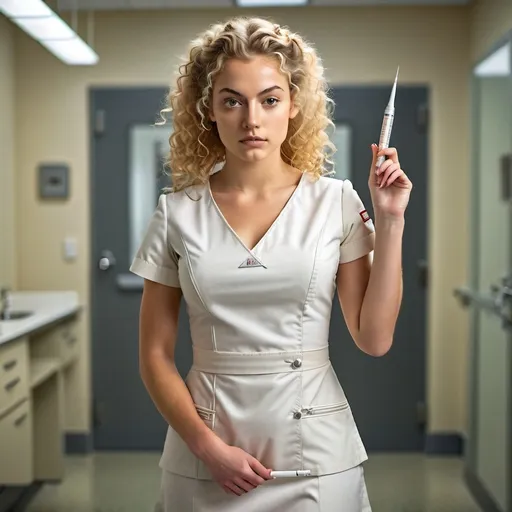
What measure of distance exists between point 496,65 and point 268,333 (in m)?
1.55

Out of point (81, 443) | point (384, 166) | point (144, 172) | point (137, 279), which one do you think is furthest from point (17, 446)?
point (384, 166)

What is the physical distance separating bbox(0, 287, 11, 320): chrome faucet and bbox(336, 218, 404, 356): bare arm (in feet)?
4.18

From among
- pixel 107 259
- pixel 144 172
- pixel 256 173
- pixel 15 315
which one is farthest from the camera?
pixel 107 259

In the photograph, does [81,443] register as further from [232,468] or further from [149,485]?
[232,468]

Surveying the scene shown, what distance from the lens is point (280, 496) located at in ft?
3.49

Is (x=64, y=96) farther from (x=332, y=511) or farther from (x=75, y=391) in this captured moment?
(x=332, y=511)

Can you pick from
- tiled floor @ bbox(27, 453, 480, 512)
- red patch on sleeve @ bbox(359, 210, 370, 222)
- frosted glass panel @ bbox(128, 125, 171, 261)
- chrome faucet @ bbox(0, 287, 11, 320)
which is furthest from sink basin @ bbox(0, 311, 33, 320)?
red patch on sleeve @ bbox(359, 210, 370, 222)

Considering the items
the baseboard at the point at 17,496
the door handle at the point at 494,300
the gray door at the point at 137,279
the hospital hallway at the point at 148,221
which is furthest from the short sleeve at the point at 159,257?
the door handle at the point at 494,300

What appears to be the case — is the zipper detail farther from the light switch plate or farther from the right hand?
the light switch plate

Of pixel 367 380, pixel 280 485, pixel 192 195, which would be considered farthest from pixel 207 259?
pixel 367 380

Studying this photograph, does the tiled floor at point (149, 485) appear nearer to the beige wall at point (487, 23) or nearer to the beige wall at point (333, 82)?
the beige wall at point (333, 82)

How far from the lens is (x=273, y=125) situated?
103cm

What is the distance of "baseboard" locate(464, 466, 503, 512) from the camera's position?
2.40 metres

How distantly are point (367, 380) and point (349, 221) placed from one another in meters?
1.13
